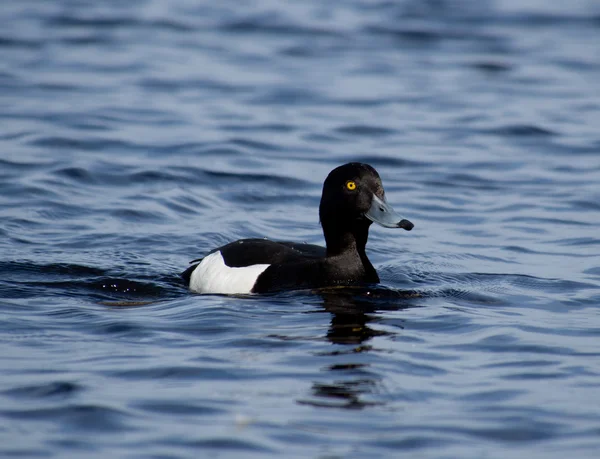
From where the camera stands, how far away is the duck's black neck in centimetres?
873

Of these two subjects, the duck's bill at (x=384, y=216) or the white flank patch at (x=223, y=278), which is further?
the white flank patch at (x=223, y=278)

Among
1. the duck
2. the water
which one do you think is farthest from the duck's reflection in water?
the duck

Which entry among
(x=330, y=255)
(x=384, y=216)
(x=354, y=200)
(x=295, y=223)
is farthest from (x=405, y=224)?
(x=295, y=223)

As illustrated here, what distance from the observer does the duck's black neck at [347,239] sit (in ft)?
28.6

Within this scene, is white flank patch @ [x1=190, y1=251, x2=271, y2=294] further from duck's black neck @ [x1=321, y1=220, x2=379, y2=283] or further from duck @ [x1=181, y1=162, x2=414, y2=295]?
duck's black neck @ [x1=321, y1=220, x2=379, y2=283]

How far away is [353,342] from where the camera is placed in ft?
24.0

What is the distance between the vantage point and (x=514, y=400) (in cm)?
623

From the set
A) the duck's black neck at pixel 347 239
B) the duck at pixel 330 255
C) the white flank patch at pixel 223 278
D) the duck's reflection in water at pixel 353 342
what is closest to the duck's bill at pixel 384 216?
the duck at pixel 330 255

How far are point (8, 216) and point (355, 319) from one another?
15.8 feet

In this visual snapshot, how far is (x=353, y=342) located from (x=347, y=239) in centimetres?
156

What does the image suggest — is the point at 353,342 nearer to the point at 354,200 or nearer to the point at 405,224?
the point at 405,224

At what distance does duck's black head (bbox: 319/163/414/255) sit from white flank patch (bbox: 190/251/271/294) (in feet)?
2.15

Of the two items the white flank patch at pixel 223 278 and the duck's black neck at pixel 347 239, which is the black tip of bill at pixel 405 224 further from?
the white flank patch at pixel 223 278

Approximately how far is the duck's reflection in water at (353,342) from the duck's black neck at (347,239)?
27 centimetres
